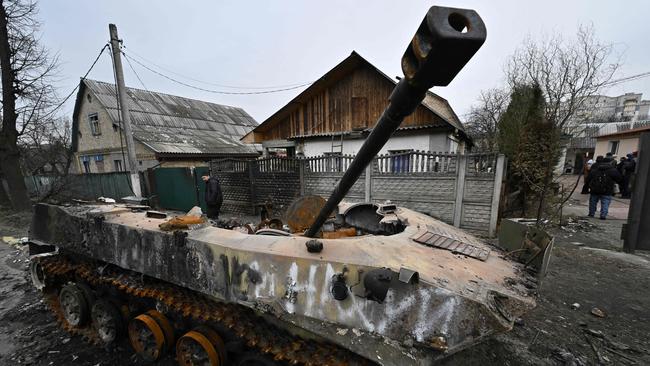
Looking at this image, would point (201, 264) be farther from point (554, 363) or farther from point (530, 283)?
point (554, 363)

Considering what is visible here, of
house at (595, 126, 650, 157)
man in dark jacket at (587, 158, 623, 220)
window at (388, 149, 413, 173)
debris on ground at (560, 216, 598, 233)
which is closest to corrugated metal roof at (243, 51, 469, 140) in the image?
window at (388, 149, 413, 173)

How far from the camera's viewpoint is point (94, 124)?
711 inches

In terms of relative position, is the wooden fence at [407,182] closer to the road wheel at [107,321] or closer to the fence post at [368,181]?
the fence post at [368,181]

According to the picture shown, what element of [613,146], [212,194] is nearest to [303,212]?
[212,194]

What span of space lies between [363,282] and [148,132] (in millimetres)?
18130

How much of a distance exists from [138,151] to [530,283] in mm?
17148

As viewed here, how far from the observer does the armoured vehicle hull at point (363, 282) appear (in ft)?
5.27

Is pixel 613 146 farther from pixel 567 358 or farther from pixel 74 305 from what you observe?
pixel 74 305

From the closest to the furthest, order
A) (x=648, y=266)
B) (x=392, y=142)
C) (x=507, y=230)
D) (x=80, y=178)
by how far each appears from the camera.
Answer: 1. (x=507, y=230)
2. (x=648, y=266)
3. (x=392, y=142)
4. (x=80, y=178)

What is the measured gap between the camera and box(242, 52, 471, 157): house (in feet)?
32.7

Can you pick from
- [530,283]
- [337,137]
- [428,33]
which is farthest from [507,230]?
[337,137]

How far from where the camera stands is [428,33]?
3.61 ft

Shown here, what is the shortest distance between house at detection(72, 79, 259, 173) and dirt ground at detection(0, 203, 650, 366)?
34.4ft

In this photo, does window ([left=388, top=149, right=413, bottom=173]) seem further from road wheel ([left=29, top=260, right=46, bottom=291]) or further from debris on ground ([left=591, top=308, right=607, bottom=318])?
road wheel ([left=29, top=260, right=46, bottom=291])
